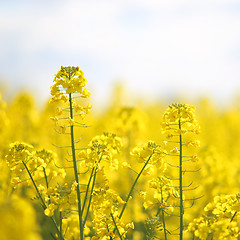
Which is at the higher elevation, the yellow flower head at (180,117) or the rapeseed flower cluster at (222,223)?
the yellow flower head at (180,117)

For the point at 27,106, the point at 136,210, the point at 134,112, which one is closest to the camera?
the point at 136,210

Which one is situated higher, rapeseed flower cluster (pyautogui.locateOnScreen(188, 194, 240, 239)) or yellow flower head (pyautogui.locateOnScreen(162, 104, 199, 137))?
yellow flower head (pyautogui.locateOnScreen(162, 104, 199, 137))

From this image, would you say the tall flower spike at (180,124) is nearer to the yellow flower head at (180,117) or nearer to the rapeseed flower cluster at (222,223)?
the yellow flower head at (180,117)

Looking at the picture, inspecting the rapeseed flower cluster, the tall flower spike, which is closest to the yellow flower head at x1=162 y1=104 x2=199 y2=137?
the tall flower spike

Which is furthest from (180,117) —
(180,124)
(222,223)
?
(222,223)

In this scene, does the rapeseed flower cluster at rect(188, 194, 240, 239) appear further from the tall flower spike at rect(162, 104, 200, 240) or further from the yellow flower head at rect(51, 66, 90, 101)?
the yellow flower head at rect(51, 66, 90, 101)

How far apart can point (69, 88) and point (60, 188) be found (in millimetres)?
967

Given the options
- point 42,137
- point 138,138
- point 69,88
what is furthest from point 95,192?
point 42,137

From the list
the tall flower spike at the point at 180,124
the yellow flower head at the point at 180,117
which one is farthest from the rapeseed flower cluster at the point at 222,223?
the yellow flower head at the point at 180,117

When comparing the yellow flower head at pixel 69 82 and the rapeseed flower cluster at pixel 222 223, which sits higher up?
the yellow flower head at pixel 69 82

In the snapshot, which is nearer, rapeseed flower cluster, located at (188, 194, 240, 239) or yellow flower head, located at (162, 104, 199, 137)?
rapeseed flower cluster, located at (188, 194, 240, 239)

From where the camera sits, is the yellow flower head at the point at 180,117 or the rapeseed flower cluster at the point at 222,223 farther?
the yellow flower head at the point at 180,117

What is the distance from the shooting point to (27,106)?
32.4 feet

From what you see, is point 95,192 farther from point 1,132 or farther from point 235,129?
point 235,129
